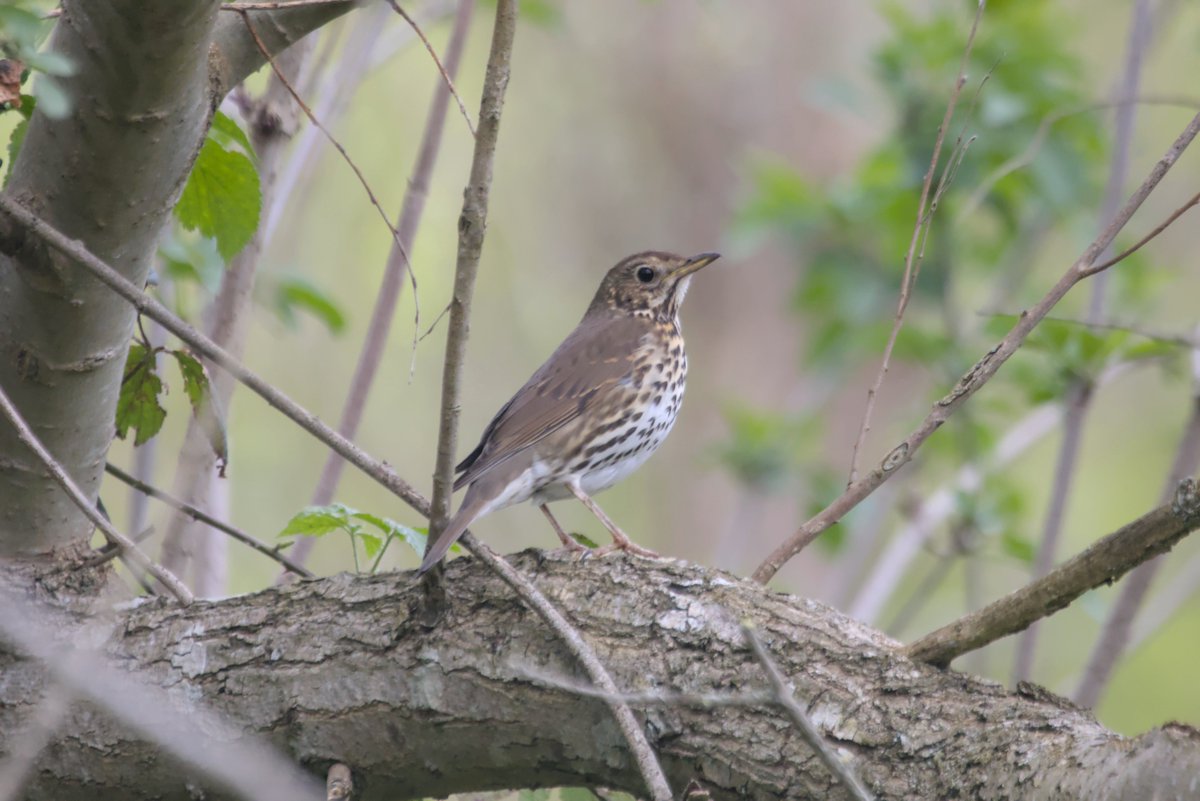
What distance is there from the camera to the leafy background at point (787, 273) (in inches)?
226

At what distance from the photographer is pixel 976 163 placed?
18.6ft

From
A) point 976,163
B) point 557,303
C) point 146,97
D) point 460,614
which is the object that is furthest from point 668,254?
point 557,303

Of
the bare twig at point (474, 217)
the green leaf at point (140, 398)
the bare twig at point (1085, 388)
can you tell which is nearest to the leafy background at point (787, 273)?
the bare twig at point (1085, 388)

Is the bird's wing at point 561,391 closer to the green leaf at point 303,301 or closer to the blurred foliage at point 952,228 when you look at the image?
the green leaf at point 303,301

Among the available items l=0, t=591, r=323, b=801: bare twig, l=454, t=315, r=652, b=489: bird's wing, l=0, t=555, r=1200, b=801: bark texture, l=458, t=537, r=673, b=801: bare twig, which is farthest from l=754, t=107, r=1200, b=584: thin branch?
l=454, t=315, r=652, b=489: bird's wing

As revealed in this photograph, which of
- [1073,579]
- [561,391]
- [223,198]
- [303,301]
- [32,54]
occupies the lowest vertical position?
[1073,579]

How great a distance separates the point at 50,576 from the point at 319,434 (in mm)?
1007

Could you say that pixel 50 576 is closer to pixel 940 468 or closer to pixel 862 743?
pixel 862 743

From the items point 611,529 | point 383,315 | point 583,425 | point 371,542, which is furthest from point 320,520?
point 583,425

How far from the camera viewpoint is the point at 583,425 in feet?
14.1

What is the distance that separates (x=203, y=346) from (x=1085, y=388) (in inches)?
134

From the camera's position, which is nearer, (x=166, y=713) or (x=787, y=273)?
(x=166, y=713)

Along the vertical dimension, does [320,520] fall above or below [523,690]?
above

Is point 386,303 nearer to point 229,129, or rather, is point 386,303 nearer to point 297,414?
point 229,129
